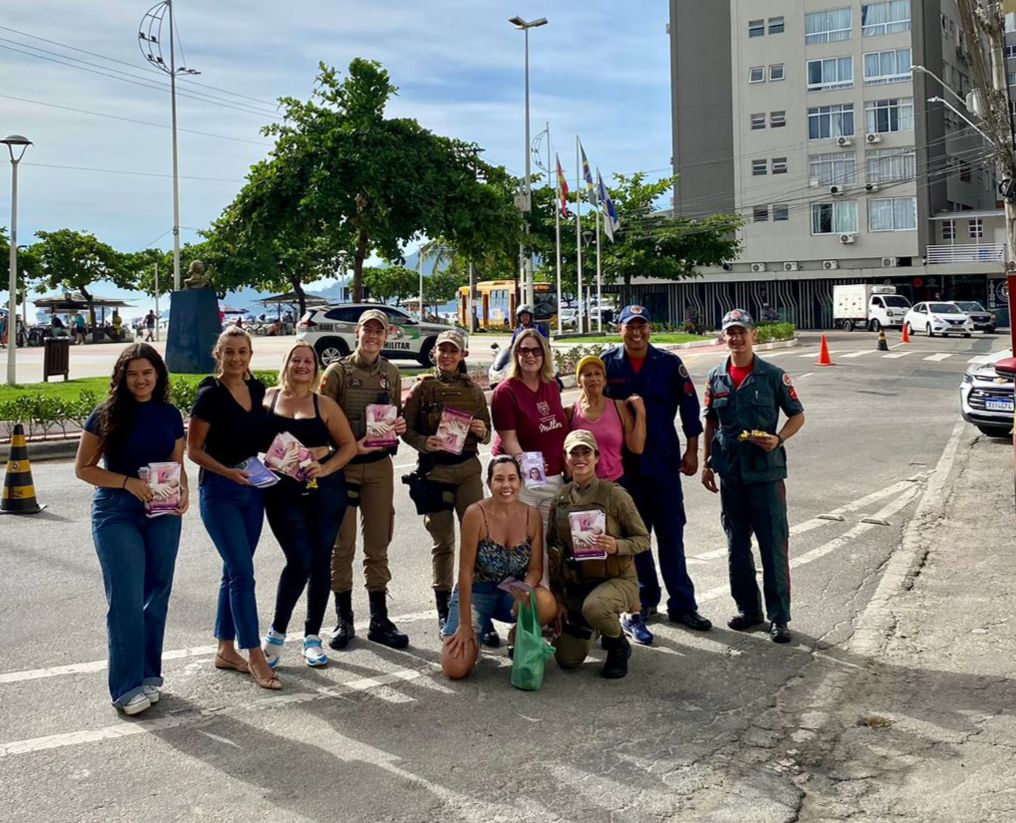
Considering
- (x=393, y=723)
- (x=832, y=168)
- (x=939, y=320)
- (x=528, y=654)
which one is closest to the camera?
(x=393, y=723)

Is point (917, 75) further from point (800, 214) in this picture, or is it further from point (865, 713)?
point (865, 713)

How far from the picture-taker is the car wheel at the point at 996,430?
15.6 m

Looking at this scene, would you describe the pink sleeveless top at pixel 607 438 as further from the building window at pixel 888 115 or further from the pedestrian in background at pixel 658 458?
the building window at pixel 888 115

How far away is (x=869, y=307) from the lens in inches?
2245

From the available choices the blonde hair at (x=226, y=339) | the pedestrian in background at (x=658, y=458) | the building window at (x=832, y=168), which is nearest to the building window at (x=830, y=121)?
the building window at (x=832, y=168)

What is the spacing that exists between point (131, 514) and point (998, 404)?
1291 cm

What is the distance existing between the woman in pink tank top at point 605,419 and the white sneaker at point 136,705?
277 centimetres

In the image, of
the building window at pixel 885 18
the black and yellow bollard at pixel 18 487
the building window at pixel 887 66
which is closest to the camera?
the black and yellow bollard at pixel 18 487

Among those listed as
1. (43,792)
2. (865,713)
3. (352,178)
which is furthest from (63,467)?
(352,178)

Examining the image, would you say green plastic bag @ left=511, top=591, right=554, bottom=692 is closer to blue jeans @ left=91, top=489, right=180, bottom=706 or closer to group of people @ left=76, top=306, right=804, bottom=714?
group of people @ left=76, top=306, right=804, bottom=714

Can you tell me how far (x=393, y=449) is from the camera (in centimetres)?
672

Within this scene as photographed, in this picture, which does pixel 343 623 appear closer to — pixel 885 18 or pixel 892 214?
Result: pixel 892 214

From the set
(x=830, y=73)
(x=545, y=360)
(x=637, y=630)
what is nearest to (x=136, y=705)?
(x=637, y=630)

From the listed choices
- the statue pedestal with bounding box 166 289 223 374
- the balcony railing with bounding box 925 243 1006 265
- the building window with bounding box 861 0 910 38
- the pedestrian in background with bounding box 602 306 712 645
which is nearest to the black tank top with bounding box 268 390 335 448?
the pedestrian in background with bounding box 602 306 712 645
